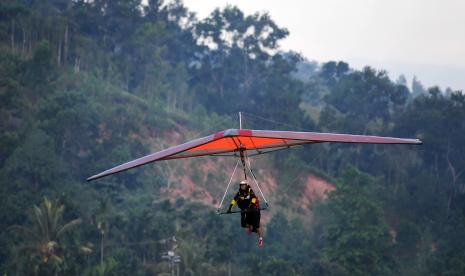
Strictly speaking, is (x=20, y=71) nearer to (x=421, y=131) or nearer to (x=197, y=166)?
(x=197, y=166)

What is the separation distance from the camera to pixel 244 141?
76.0ft

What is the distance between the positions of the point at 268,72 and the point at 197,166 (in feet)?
71.9

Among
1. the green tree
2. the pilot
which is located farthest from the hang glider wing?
the green tree

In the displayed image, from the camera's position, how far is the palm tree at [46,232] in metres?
60.5

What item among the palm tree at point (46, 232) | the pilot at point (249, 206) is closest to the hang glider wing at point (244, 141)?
the pilot at point (249, 206)

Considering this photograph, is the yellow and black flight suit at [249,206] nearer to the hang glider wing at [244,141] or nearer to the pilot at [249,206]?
the pilot at [249,206]

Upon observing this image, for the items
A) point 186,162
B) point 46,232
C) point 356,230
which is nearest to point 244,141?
point 46,232

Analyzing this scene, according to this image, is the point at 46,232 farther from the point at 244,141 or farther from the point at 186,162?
the point at 244,141

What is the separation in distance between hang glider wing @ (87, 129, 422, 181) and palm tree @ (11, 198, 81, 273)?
37.2 meters

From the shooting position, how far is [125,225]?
67375mm

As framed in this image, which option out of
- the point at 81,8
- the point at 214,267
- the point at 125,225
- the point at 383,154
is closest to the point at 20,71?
the point at 81,8

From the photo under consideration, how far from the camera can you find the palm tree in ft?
199

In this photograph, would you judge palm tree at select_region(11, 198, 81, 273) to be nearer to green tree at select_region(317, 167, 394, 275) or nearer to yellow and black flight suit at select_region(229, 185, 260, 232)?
green tree at select_region(317, 167, 394, 275)

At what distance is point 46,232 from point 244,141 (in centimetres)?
4060
